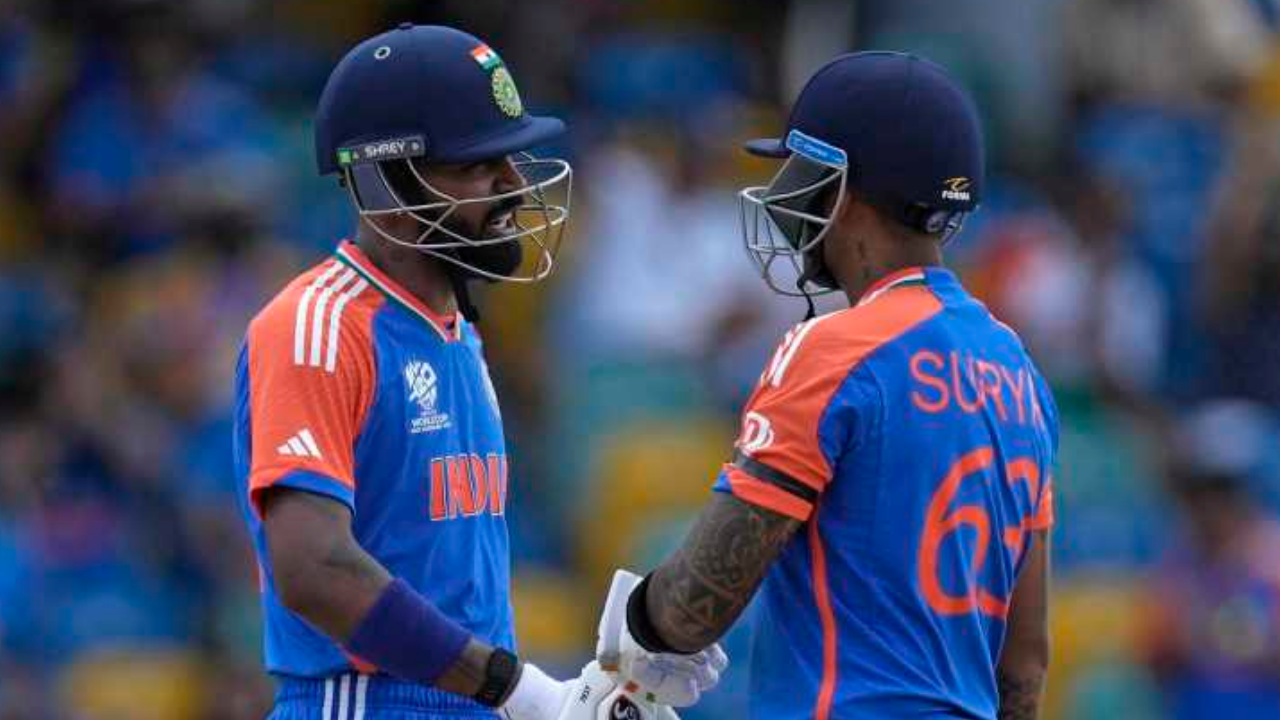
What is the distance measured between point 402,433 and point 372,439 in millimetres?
65

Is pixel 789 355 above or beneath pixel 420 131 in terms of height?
beneath

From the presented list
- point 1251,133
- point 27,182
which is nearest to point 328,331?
point 27,182

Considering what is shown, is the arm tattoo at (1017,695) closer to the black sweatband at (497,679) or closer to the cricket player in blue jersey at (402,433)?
the cricket player in blue jersey at (402,433)

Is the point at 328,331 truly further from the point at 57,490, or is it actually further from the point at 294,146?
the point at 294,146

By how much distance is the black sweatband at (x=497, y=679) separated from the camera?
4938 millimetres

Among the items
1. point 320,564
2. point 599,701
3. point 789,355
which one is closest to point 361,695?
point 320,564

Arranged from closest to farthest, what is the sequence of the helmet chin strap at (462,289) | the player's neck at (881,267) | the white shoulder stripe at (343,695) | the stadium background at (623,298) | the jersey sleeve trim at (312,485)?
the jersey sleeve trim at (312,485) < the player's neck at (881,267) < the white shoulder stripe at (343,695) < the helmet chin strap at (462,289) < the stadium background at (623,298)

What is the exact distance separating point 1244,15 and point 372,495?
829cm

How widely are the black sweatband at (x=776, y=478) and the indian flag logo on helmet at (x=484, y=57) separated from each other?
115 centimetres

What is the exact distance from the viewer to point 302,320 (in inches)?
195

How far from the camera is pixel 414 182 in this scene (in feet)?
17.0

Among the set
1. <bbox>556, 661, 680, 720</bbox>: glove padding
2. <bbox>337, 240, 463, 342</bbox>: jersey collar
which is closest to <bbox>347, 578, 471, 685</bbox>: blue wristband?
<bbox>556, 661, 680, 720</bbox>: glove padding

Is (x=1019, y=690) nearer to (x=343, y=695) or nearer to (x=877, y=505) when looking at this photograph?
(x=877, y=505)

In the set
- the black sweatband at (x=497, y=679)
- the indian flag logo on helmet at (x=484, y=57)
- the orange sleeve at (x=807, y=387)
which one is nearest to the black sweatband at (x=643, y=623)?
the black sweatband at (x=497, y=679)
